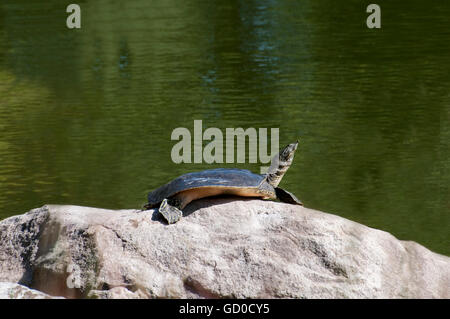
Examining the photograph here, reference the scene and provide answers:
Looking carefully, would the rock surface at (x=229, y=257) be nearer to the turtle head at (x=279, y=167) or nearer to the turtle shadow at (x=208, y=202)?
the turtle shadow at (x=208, y=202)

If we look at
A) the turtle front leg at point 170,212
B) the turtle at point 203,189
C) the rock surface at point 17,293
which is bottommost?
the rock surface at point 17,293

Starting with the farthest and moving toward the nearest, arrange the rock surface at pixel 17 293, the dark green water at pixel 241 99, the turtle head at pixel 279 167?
the dark green water at pixel 241 99 < the turtle head at pixel 279 167 < the rock surface at pixel 17 293

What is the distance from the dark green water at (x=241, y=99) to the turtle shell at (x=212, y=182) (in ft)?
6.49

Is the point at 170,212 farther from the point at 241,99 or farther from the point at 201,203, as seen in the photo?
the point at 241,99

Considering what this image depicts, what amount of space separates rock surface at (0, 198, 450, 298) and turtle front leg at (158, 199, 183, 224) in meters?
0.03

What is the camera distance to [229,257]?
3.27 meters

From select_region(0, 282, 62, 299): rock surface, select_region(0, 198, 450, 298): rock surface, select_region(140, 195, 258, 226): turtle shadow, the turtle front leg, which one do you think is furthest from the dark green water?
select_region(0, 282, 62, 299): rock surface

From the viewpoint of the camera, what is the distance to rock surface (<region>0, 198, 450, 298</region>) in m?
3.22

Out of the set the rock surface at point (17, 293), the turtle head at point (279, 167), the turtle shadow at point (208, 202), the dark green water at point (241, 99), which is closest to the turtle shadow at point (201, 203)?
the turtle shadow at point (208, 202)

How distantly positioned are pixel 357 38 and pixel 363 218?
19.0 feet

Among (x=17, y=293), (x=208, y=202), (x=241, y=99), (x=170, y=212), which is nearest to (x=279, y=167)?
(x=208, y=202)

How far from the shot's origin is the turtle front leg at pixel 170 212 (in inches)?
134

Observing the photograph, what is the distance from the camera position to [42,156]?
716 centimetres

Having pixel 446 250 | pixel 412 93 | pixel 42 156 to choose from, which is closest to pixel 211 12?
pixel 412 93
